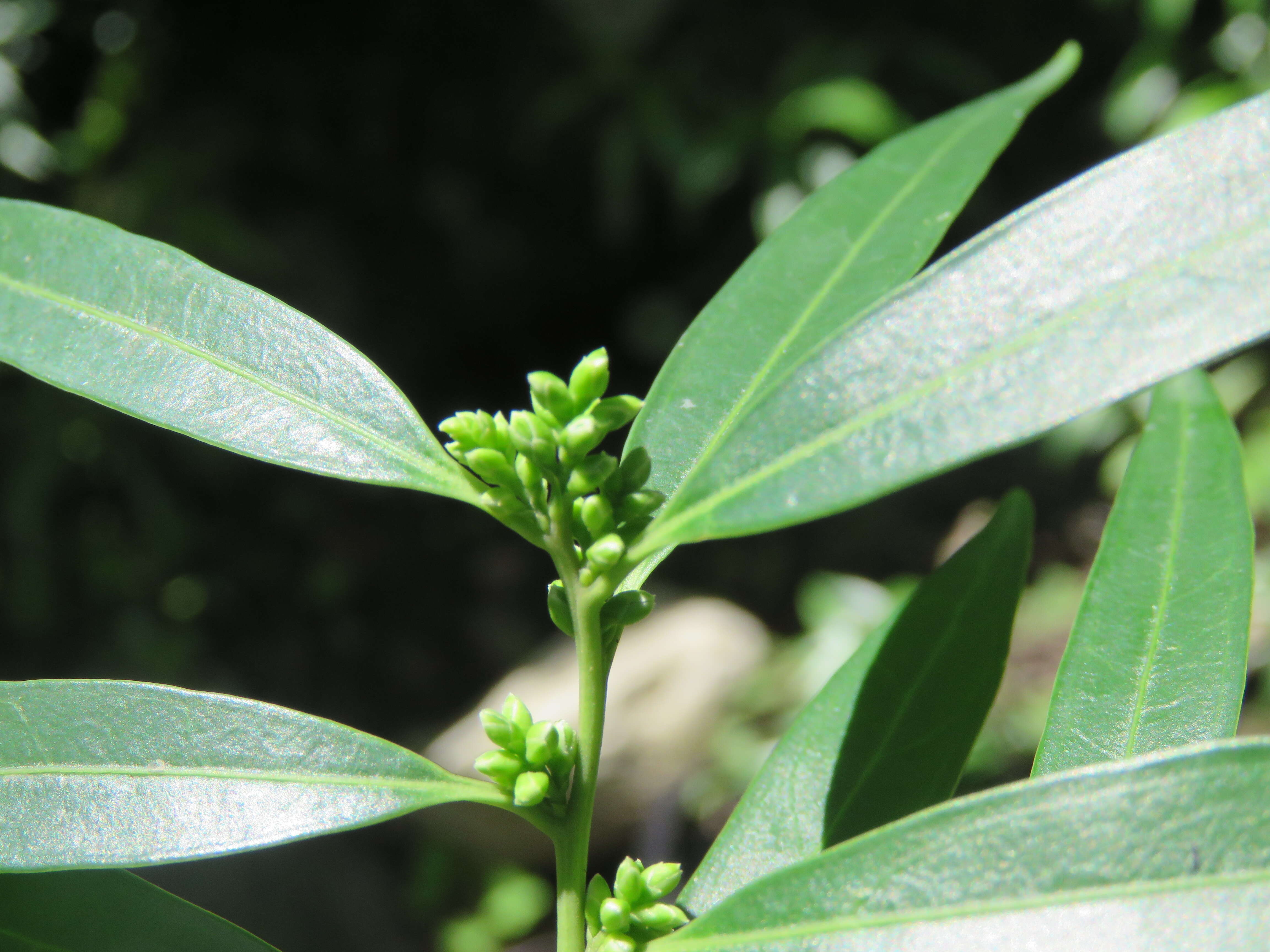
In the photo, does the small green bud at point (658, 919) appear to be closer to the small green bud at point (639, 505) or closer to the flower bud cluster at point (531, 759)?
the flower bud cluster at point (531, 759)

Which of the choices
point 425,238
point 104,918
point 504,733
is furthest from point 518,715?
point 425,238

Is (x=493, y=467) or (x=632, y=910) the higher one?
(x=493, y=467)

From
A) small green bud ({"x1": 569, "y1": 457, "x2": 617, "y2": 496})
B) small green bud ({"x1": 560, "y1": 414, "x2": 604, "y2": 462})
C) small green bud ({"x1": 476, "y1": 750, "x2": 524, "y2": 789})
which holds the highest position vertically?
small green bud ({"x1": 560, "y1": 414, "x2": 604, "y2": 462})

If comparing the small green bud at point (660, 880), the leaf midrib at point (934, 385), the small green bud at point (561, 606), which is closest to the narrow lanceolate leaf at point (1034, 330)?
the leaf midrib at point (934, 385)

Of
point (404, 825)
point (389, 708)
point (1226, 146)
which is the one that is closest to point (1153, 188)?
point (1226, 146)

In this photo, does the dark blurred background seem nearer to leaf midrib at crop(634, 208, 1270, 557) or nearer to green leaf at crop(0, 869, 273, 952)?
green leaf at crop(0, 869, 273, 952)

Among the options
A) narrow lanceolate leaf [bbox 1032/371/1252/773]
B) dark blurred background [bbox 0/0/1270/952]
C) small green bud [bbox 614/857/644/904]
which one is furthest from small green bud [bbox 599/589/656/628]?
dark blurred background [bbox 0/0/1270/952]

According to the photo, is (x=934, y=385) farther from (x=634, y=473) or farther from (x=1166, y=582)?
(x=1166, y=582)
